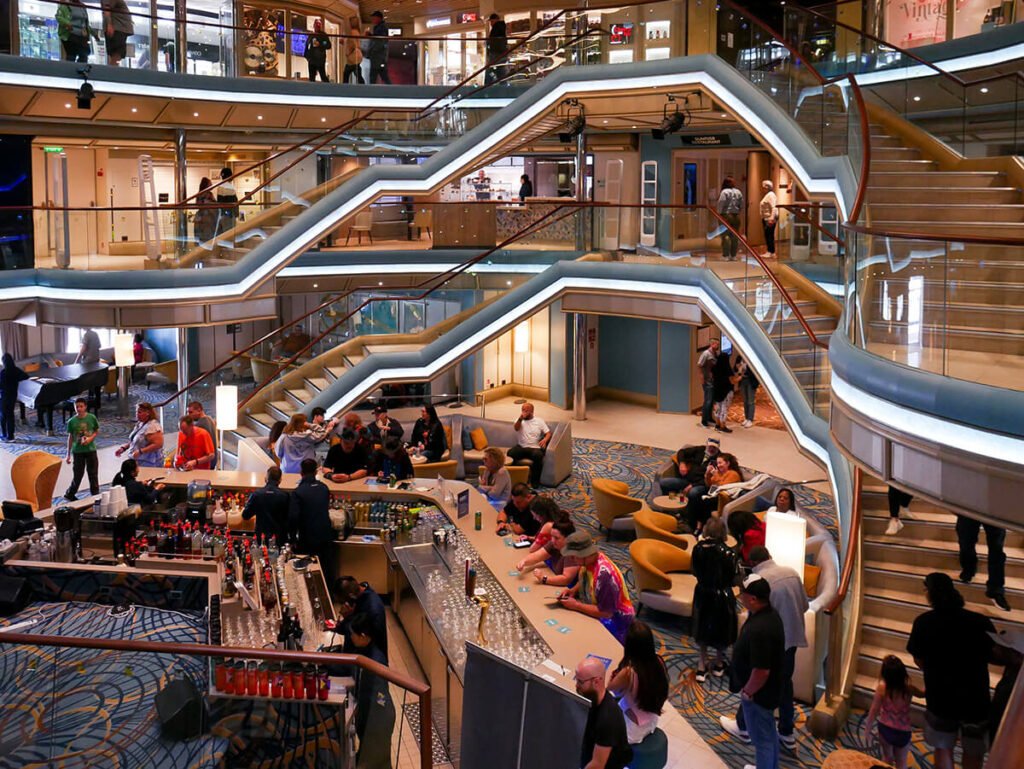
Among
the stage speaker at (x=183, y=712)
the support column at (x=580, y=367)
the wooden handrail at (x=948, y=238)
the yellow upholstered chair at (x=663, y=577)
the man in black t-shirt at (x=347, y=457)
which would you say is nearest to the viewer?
the wooden handrail at (x=948, y=238)

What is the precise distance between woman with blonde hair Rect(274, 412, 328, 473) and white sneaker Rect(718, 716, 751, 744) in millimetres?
6724

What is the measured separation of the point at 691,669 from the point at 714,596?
993mm

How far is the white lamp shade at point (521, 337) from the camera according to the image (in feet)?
78.1

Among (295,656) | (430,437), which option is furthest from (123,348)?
(295,656)

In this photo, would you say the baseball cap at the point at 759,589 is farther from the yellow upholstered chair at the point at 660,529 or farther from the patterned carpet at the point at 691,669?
the yellow upholstered chair at the point at 660,529

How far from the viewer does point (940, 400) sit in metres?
6.93

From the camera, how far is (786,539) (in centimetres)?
930

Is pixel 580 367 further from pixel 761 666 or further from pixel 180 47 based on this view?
pixel 761 666

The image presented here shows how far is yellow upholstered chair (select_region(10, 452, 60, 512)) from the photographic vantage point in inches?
545

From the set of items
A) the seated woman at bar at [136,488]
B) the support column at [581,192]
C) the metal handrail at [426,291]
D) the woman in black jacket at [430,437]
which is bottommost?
the woman in black jacket at [430,437]

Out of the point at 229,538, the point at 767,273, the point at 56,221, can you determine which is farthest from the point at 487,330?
the point at 229,538

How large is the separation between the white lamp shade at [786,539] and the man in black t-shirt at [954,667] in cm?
155

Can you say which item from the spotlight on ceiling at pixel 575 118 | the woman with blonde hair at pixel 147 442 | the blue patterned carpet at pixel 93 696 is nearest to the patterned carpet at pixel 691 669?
the blue patterned carpet at pixel 93 696

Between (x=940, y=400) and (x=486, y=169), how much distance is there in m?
23.9
